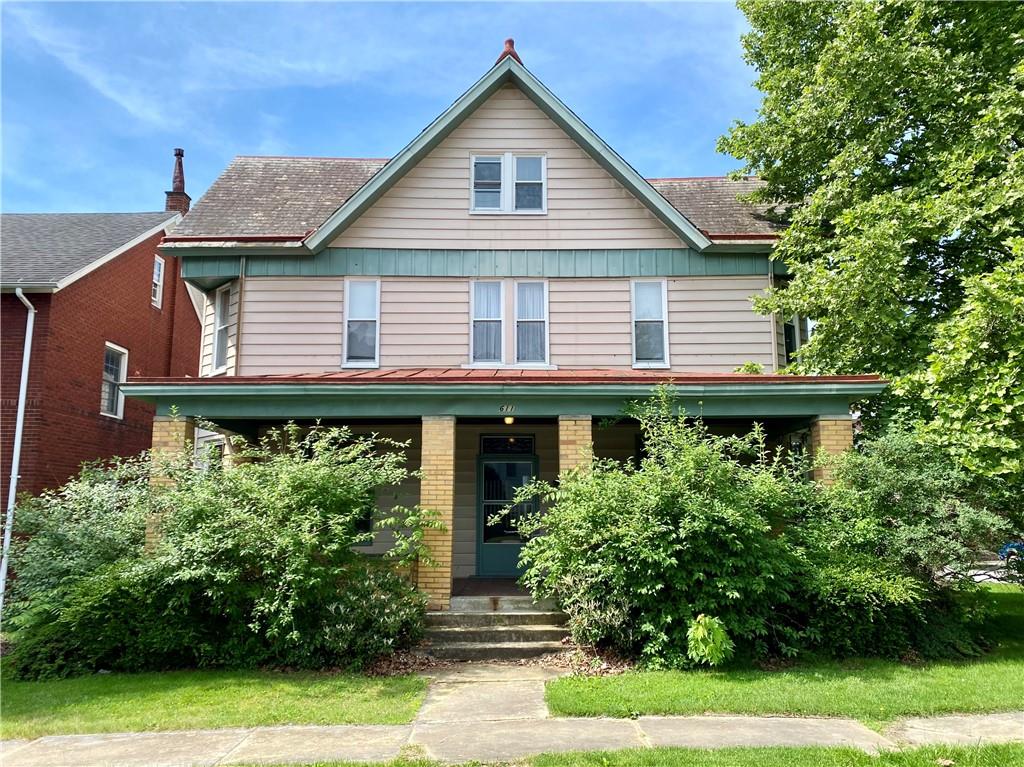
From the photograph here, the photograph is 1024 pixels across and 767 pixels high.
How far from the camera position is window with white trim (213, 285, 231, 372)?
1423 centimetres

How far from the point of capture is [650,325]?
13.8 meters

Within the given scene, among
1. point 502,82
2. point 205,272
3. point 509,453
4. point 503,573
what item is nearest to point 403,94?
point 502,82

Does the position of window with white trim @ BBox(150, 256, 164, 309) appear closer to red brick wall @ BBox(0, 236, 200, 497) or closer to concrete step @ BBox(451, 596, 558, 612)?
red brick wall @ BBox(0, 236, 200, 497)

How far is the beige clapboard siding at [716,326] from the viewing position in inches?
535

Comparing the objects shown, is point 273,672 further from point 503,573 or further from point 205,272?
point 205,272

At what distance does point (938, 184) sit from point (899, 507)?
6137mm

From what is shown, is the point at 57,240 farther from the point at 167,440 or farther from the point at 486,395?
the point at 486,395

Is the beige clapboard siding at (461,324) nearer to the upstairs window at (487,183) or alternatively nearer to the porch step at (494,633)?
the upstairs window at (487,183)

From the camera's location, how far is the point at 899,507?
366 inches

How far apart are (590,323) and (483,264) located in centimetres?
233

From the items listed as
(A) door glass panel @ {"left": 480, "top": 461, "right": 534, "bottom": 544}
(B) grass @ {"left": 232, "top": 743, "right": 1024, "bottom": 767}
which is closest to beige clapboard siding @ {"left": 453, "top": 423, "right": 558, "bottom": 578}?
(A) door glass panel @ {"left": 480, "top": 461, "right": 534, "bottom": 544}

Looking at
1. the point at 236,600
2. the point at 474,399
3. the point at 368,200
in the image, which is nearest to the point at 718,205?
the point at 368,200

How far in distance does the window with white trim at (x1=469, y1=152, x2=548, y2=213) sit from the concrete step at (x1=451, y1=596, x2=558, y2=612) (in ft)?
24.3

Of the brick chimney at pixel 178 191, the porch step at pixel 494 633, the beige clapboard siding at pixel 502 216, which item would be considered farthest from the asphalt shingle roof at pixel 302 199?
the porch step at pixel 494 633
